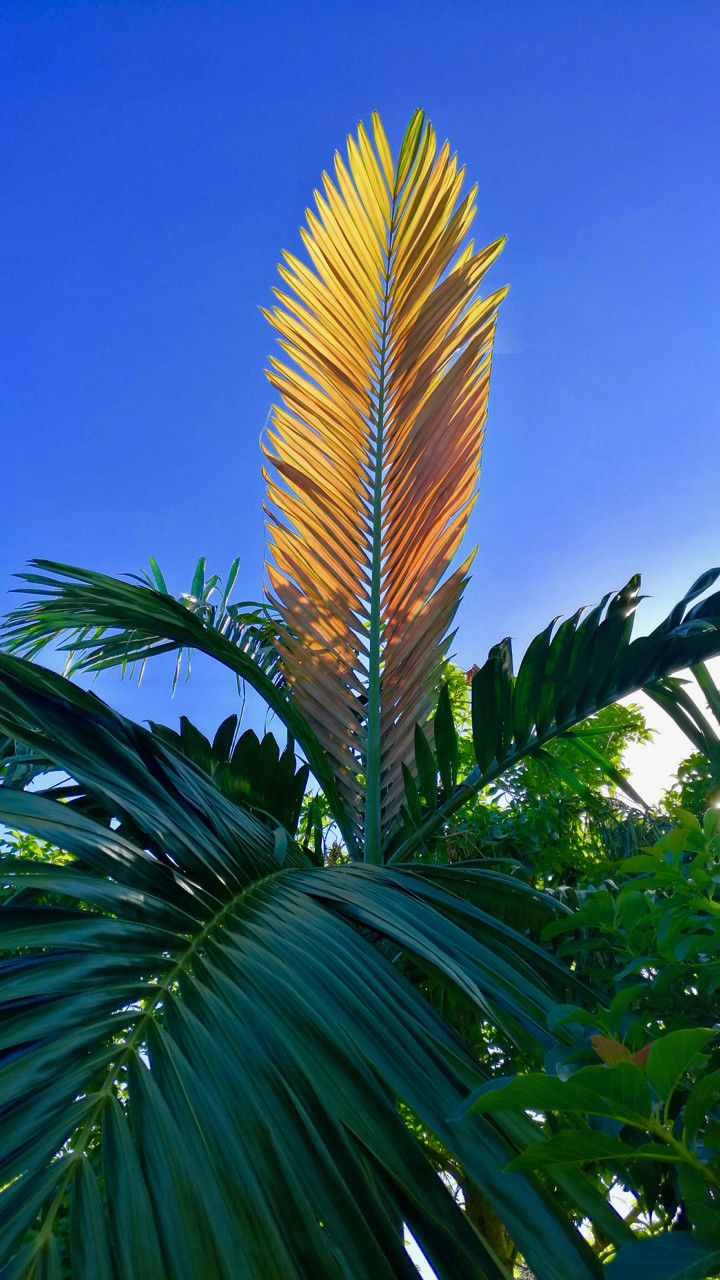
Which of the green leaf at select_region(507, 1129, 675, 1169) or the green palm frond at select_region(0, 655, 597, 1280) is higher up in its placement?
the green palm frond at select_region(0, 655, 597, 1280)

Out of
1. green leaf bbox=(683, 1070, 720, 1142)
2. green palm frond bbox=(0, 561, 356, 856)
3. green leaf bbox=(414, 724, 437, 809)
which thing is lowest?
green leaf bbox=(683, 1070, 720, 1142)

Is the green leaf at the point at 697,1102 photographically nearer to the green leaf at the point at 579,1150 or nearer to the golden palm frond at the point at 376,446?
the green leaf at the point at 579,1150

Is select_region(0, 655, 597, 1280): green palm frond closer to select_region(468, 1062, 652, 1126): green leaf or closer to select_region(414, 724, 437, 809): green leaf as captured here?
select_region(468, 1062, 652, 1126): green leaf

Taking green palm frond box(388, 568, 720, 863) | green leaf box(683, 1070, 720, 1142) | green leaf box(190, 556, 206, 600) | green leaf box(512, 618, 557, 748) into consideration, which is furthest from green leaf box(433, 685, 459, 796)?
green leaf box(190, 556, 206, 600)

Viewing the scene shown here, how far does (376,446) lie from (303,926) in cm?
133

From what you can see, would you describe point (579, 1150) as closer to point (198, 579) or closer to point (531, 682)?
point (531, 682)

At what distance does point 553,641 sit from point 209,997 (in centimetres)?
98

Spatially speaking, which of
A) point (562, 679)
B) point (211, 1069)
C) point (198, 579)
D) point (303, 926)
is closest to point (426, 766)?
point (562, 679)

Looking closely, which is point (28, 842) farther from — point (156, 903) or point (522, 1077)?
point (522, 1077)

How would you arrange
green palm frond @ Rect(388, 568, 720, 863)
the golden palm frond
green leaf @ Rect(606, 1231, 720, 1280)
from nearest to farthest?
green leaf @ Rect(606, 1231, 720, 1280), green palm frond @ Rect(388, 568, 720, 863), the golden palm frond

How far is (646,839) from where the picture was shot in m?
2.38

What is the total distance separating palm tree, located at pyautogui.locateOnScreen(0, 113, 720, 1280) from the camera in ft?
1.49

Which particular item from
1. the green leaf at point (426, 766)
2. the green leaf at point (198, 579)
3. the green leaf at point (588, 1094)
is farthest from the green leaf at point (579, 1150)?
the green leaf at point (198, 579)

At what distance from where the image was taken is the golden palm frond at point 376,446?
1660 millimetres
